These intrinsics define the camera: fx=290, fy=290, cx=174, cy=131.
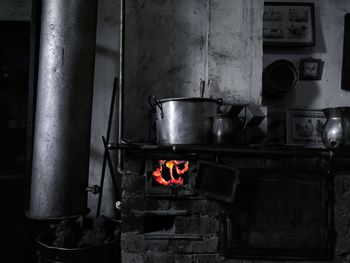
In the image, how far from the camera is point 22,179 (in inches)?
93.2

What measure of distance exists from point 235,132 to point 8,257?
1.98m

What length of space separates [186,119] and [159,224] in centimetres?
72

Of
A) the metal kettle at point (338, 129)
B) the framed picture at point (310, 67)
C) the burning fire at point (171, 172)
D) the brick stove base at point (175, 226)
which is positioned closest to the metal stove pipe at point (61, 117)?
the brick stove base at point (175, 226)

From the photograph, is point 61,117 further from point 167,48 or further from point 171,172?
point 167,48

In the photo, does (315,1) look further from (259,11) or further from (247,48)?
(247,48)


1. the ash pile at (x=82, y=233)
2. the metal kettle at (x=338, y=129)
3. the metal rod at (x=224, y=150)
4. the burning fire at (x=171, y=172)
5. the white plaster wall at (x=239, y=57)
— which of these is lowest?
the ash pile at (x=82, y=233)

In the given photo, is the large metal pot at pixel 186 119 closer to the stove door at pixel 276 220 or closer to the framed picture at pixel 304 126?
the stove door at pixel 276 220

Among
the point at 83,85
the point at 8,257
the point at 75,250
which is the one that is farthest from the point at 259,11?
the point at 8,257

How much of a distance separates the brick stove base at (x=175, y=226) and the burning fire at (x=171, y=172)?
86mm

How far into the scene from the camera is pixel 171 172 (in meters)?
1.84

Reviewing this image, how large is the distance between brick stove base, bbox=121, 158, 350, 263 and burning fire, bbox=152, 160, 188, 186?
9cm

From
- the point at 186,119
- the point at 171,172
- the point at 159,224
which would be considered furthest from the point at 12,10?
the point at 159,224

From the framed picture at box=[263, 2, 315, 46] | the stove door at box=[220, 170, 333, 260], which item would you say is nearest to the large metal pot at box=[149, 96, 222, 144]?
the stove door at box=[220, 170, 333, 260]

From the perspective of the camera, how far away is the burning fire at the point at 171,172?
71.7 inches
